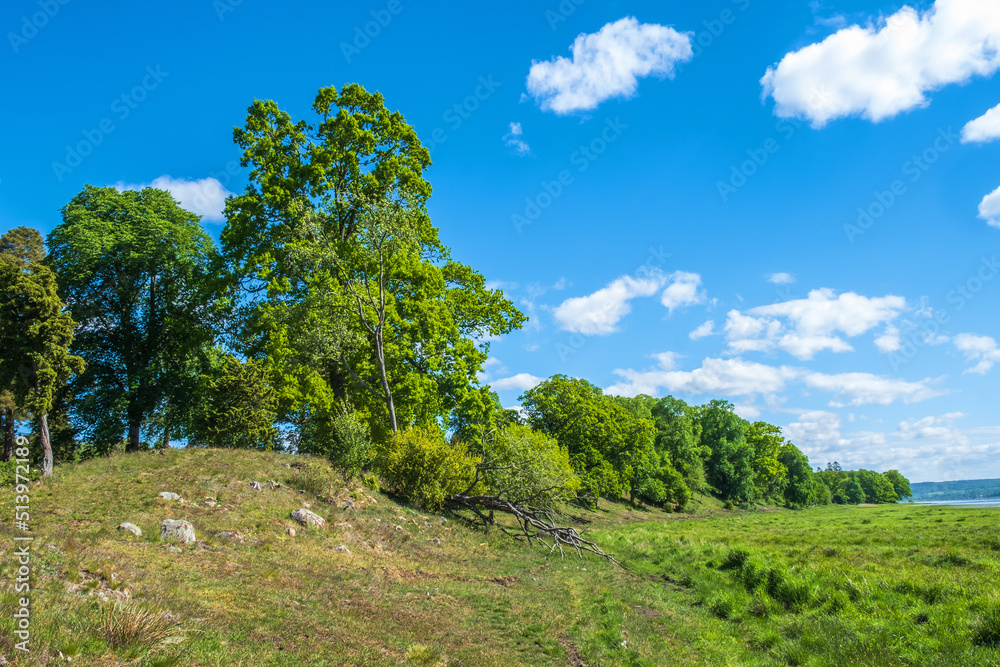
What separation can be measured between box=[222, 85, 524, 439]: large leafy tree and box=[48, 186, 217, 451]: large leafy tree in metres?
4.16

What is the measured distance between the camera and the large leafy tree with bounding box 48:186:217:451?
2762 cm

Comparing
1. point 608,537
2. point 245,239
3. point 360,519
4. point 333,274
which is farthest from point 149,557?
point 608,537

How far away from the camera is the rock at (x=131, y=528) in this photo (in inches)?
446

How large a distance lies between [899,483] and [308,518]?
204770 millimetres

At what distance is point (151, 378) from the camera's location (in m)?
28.6

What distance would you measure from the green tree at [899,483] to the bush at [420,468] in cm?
18524

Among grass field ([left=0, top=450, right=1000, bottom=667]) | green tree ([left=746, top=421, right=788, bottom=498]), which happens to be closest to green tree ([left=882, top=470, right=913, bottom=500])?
green tree ([left=746, top=421, right=788, bottom=498])

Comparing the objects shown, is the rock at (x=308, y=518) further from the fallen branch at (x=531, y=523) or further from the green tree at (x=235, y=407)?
the fallen branch at (x=531, y=523)

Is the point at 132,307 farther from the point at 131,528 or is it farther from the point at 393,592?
the point at 393,592

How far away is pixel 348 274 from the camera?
26812 mm

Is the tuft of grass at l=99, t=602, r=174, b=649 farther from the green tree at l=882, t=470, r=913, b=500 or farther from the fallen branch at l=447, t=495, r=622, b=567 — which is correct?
the green tree at l=882, t=470, r=913, b=500

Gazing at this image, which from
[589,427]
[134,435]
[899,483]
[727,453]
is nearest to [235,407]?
[134,435]

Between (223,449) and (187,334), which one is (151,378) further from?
(223,449)

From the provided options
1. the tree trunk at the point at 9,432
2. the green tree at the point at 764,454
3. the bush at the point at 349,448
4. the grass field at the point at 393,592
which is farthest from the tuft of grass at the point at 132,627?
the green tree at the point at 764,454
